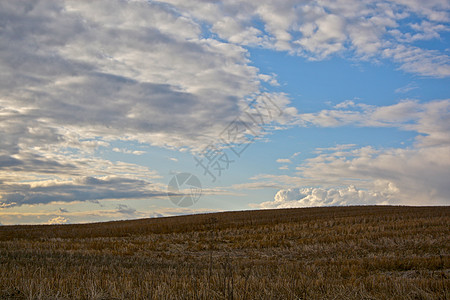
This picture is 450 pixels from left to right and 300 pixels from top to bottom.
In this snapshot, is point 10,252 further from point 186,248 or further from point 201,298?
point 201,298

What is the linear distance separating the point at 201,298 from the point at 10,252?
12.8m

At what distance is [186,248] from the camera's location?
858 inches

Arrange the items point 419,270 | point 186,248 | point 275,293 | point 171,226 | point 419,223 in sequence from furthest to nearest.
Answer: point 171,226 → point 419,223 → point 186,248 → point 419,270 → point 275,293

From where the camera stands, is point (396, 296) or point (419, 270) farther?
point (419, 270)

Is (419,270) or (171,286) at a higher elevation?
(171,286)

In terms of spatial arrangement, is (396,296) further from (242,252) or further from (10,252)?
(10,252)

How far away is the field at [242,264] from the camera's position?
22.8 feet

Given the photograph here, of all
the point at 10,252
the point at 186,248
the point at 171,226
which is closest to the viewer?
the point at 10,252

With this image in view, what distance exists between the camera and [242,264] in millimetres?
13695

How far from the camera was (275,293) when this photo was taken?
679 cm

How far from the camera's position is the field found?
695 centimetres

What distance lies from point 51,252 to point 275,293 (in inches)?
484

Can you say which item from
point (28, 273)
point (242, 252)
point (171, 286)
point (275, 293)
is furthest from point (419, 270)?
point (28, 273)

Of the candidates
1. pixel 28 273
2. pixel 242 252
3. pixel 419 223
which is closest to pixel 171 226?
pixel 242 252
